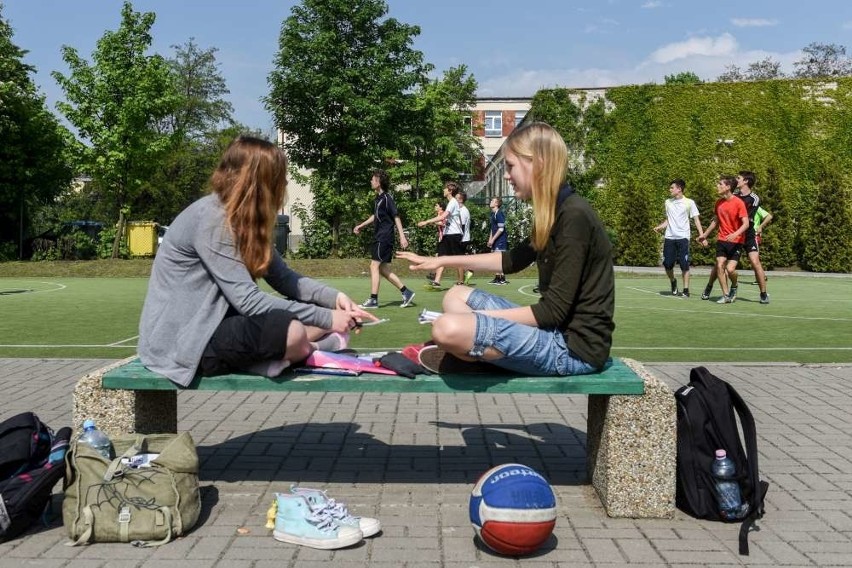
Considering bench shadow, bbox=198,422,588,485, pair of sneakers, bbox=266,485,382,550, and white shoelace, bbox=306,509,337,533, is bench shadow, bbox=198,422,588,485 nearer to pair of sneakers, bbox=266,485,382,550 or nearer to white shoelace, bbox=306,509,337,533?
pair of sneakers, bbox=266,485,382,550

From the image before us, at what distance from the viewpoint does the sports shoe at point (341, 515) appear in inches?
162

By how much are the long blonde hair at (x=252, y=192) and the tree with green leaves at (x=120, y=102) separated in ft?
95.3

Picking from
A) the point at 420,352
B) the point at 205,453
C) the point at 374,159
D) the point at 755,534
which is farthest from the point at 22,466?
the point at 374,159

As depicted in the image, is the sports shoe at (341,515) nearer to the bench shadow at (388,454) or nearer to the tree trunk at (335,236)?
the bench shadow at (388,454)

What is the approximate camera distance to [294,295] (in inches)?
206

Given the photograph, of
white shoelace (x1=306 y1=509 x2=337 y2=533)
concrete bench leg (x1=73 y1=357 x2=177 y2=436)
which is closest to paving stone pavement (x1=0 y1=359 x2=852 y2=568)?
white shoelace (x1=306 y1=509 x2=337 y2=533)

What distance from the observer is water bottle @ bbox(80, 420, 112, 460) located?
14.0 ft

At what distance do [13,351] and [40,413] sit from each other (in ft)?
12.6

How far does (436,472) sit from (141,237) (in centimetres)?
3116

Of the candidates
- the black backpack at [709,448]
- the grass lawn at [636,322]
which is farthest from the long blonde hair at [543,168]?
the grass lawn at [636,322]

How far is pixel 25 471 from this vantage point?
4.20 m

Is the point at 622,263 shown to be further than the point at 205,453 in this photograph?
Yes

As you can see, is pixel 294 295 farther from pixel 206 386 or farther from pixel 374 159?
pixel 374 159

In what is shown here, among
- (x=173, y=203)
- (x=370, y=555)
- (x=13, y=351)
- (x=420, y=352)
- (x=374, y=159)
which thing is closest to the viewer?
(x=370, y=555)
